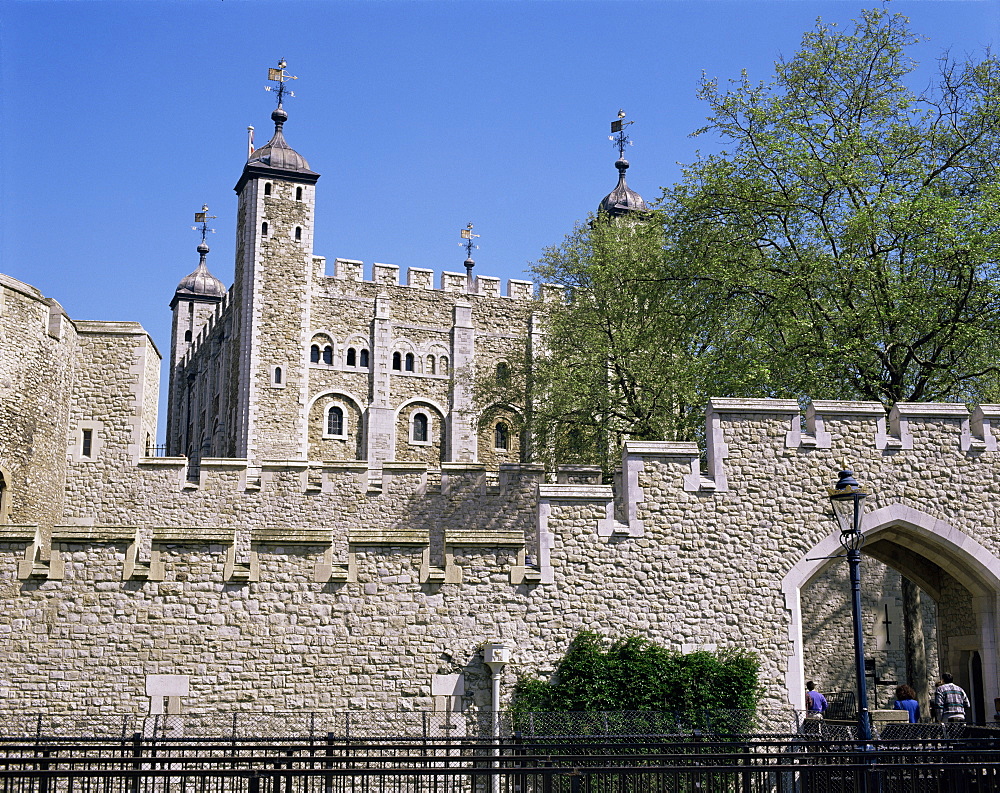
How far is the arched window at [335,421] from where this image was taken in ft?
149

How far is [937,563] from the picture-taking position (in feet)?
54.9

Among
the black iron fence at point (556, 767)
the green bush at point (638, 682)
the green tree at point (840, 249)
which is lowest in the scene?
the black iron fence at point (556, 767)

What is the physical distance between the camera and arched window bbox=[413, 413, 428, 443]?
155 feet

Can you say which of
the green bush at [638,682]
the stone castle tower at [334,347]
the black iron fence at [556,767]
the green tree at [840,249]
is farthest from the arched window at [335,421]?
the black iron fence at [556,767]

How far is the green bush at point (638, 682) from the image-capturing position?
15047mm

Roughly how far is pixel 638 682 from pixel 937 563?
16.1ft

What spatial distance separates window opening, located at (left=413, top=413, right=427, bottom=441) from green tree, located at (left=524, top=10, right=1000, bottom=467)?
74.7 feet

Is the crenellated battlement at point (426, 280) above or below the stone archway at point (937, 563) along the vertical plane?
above

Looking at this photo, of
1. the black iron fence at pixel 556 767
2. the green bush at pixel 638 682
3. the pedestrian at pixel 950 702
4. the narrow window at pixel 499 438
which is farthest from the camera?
the narrow window at pixel 499 438

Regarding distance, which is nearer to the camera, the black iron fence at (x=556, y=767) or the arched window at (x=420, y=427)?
the black iron fence at (x=556, y=767)

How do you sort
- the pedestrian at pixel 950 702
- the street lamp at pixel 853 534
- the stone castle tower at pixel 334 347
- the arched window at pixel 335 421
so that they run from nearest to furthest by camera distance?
the street lamp at pixel 853 534, the pedestrian at pixel 950 702, the stone castle tower at pixel 334 347, the arched window at pixel 335 421

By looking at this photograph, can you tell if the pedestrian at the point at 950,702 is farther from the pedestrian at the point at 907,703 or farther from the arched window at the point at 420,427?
the arched window at the point at 420,427

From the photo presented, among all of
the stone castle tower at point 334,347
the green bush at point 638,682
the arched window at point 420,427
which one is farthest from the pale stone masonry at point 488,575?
the arched window at point 420,427

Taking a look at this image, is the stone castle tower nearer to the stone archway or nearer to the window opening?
the window opening
